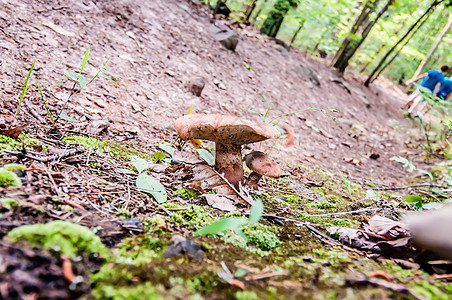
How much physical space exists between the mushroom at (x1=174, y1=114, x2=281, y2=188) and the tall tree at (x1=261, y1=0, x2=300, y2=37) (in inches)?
392

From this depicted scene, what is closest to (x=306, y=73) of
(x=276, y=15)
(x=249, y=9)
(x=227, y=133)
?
(x=276, y=15)

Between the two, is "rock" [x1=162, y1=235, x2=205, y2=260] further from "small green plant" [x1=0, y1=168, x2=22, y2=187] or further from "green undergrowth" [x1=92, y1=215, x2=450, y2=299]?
"small green plant" [x1=0, y1=168, x2=22, y2=187]

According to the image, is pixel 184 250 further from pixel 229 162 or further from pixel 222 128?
pixel 229 162

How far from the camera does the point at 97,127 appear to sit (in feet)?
9.11

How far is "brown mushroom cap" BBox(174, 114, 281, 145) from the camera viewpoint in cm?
182

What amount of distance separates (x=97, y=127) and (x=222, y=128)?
5.45 feet

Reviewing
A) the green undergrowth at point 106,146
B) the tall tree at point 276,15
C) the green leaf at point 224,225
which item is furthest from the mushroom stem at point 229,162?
the tall tree at point 276,15

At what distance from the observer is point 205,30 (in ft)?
25.7

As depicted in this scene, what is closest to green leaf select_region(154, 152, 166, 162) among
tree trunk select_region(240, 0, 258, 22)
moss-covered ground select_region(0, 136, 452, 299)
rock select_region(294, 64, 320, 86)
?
moss-covered ground select_region(0, 136, 452, 299)

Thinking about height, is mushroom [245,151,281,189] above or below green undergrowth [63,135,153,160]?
above

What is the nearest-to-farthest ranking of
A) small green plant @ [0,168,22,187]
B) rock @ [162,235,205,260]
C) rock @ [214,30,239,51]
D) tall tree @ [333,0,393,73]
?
rock @ [162,235,205,260] < small green plant @ [0,168,22,187] < rock @ [214,30,239,51] < tall tree @ [333,0,393,73]

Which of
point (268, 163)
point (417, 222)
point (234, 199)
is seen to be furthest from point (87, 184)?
point (417, 222)

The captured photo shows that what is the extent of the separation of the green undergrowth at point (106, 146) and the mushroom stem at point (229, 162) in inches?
30.3

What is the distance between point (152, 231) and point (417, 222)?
126cm
